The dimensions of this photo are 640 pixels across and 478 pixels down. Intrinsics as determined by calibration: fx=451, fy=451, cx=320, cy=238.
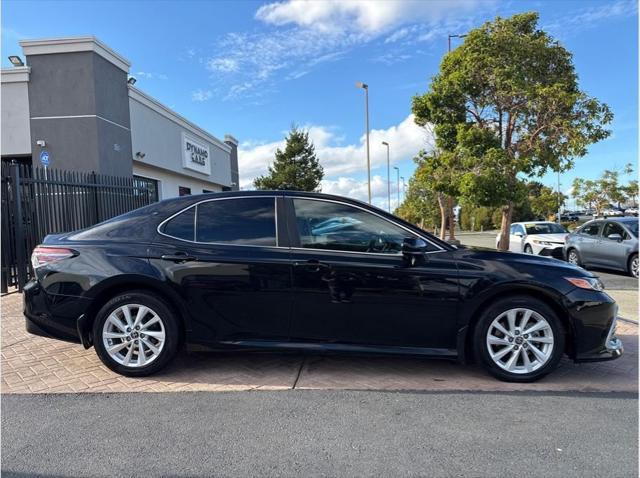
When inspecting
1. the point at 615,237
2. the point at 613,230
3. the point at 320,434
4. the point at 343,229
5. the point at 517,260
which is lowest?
the point at 320,434

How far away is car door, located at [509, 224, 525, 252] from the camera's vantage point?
50.9 ft

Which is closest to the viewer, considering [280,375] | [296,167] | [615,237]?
[280,375]

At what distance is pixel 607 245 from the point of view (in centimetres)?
1100

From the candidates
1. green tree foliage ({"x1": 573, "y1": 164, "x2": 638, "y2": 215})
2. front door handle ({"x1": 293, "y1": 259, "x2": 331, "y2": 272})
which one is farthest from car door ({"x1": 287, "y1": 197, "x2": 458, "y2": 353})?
green tree foliage ({"x1": 573, "y1": 164, "x2": 638, "y2": 215})

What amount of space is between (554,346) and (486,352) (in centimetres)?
57

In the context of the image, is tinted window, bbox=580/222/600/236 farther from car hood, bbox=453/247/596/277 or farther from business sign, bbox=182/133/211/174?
business sign, bbox=182/133/211/174

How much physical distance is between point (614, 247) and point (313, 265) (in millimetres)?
9922

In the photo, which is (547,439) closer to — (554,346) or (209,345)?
(554,346)

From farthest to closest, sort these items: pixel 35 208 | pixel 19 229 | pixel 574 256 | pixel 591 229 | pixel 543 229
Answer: pixel 543 229, pixel 574 256, pixel 591 229, pixel 35 208, pixel 19 229

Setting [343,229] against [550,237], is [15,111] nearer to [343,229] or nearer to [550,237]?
[343,229]

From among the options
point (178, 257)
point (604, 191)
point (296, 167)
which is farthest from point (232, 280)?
point (604, 191)

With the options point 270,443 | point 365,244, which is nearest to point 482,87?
point 365,244

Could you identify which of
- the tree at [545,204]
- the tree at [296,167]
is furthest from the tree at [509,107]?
the tree at [545,204]

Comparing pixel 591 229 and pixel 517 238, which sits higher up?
pixel 591 229
